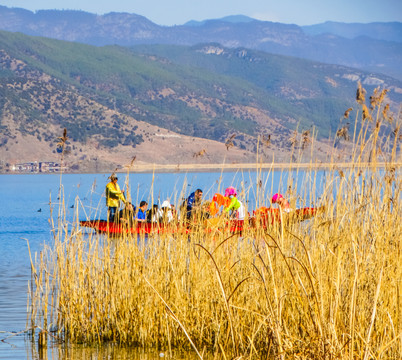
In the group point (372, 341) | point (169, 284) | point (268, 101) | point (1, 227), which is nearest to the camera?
point (372, 341)

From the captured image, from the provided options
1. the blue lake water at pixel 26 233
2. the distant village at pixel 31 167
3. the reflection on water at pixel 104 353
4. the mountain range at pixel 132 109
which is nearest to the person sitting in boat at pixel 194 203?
the blue lake water at pixel 26 233

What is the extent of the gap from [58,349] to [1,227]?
20269mm

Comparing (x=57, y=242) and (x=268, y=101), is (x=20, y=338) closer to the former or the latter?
(x=57, y=242)

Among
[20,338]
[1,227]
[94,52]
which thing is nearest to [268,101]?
[94,52]

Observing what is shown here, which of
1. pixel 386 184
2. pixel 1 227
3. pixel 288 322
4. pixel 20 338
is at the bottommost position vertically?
pixel 1 227

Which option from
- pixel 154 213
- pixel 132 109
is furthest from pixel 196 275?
pixel 132 109

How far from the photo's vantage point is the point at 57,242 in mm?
6105

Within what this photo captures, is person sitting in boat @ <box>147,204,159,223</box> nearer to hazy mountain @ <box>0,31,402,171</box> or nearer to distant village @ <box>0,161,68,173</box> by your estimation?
hazy mountain @ <box>0,31,402,171</box>

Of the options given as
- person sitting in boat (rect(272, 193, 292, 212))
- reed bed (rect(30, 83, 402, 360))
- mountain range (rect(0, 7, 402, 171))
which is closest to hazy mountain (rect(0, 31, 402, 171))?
mountain range (rect(0, 7, 402, 171))

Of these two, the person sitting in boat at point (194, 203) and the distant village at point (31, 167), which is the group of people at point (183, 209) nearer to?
the person sitting in boat at point (194, 203)

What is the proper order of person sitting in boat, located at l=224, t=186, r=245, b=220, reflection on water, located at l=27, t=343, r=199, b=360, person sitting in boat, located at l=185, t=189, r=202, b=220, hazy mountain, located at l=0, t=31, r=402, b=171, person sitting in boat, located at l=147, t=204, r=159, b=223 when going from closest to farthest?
reflection on water, located at l=27, t=343, r=199, b=360
person sitting in boat, located at l=147, t=204, r=159, b=223
person sitting in boat, located at l=185, t=189, r=202, b=220
person sitting in boat, located at l=224, t=186, r=245, b=220
hazy mountain, located at l=0, t=31, r=402, b=171

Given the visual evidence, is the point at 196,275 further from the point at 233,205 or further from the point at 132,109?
the point at 132,109

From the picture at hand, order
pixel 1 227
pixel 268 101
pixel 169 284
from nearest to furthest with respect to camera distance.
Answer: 1. pixel 169 284
2. pixel 1 227
3. pixel 268 101

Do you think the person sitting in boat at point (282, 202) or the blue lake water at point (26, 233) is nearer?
the person sitting in boat at point (282, 202)
